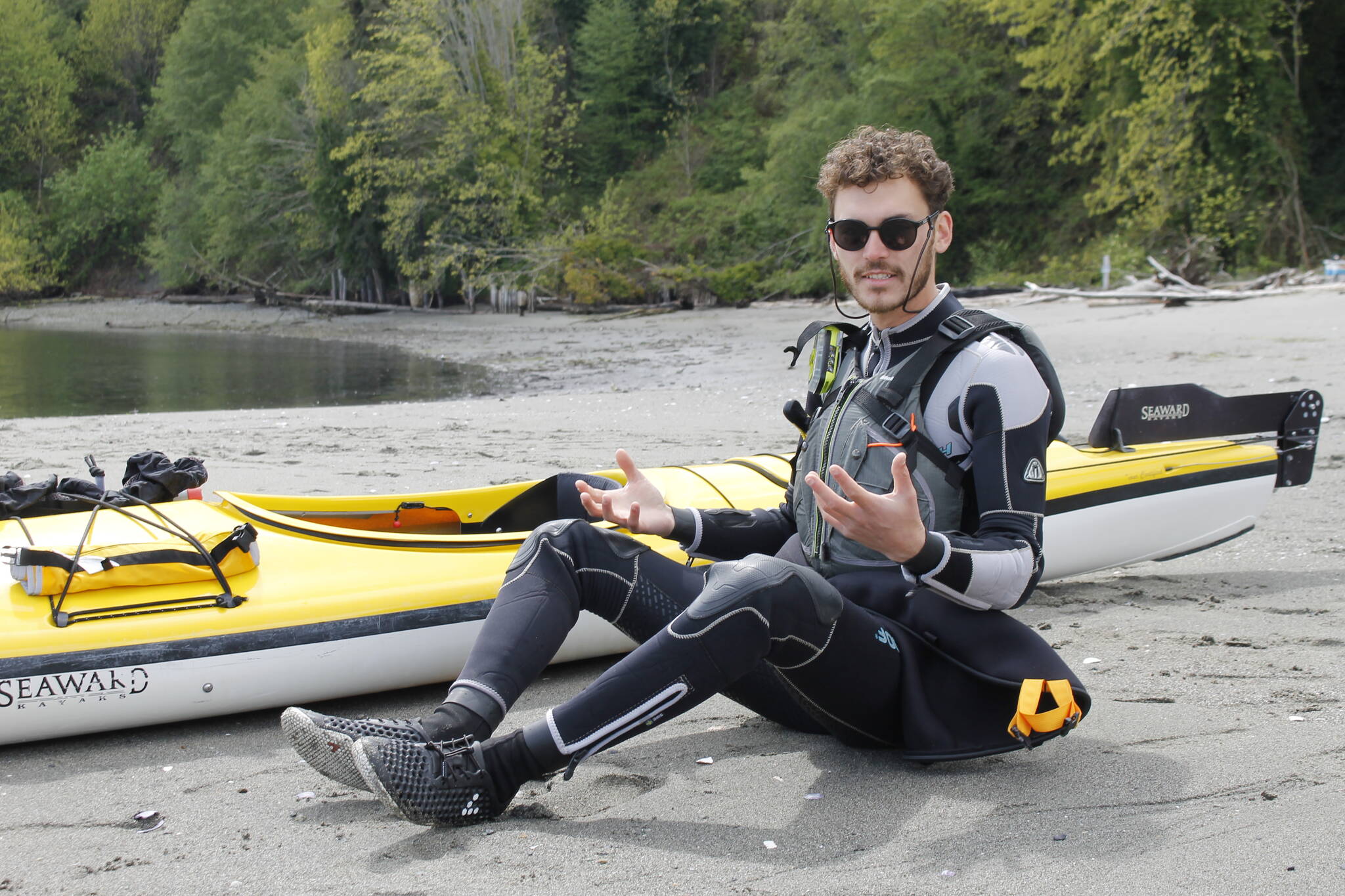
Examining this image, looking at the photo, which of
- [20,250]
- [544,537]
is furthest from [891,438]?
[20,250]

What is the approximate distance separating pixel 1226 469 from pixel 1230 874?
7.46 feet

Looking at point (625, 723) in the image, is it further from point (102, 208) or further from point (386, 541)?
point (102, 208)

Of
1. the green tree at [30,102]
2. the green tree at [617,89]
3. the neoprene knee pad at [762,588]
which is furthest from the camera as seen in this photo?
the green tree at [30,102]

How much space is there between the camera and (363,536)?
3230 millimetres

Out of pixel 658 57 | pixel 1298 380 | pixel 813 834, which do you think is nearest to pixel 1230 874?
pixel 813 834

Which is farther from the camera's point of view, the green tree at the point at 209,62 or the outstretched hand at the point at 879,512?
the green tree at the point at 209,62

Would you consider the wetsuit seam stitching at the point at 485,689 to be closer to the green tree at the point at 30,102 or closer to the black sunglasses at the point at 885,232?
the black sunglasses at the point at 885,232

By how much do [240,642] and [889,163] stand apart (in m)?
1.96

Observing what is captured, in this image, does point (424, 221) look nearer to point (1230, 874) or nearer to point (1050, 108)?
point (1050, 108)

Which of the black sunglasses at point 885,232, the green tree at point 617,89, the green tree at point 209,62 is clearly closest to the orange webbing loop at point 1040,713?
the black sunglasses at point 885,232

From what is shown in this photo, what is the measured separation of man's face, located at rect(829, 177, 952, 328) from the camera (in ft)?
7.41

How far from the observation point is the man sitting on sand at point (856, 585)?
2.04 metres

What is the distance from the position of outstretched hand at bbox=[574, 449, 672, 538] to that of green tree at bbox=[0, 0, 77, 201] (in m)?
39.9

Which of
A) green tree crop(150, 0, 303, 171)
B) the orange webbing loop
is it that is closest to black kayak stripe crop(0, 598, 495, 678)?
the orange webbing loop
